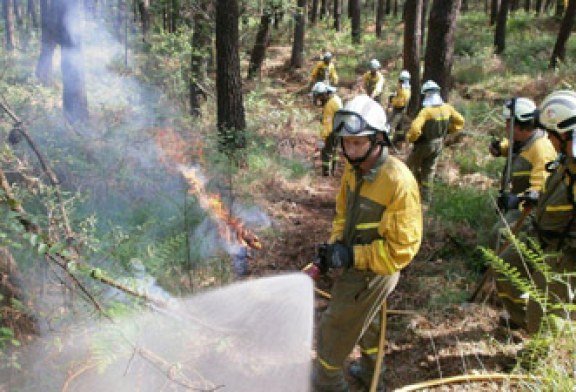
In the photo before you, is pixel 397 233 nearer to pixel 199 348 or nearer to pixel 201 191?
pixel 199 348

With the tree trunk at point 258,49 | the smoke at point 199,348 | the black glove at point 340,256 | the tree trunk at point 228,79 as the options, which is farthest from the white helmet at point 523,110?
the tree trunk at point 258,49

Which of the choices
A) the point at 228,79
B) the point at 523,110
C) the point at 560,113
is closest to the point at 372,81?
the point at 228,79

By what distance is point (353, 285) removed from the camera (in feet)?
11.4

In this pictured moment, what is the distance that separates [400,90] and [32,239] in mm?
10384

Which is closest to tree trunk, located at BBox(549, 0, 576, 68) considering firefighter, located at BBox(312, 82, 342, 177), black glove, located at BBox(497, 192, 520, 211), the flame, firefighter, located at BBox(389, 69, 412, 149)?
firefighter, located at BBox(389, 69, 412, 149)

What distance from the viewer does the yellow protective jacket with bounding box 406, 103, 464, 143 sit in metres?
7.31

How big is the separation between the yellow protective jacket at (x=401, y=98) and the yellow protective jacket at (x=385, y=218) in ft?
28.1

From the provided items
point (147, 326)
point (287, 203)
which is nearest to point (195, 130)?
point (287, 203)

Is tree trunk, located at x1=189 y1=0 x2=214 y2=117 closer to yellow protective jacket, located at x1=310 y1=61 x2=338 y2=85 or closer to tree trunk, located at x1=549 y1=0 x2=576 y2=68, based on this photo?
yellow protective jacket, located at x1=310 y1=61 x2=338 y2=85

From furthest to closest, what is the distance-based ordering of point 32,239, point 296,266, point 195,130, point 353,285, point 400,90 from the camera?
point 400,90 → point 195,130 → point 296,266 → point 353,285 → point 32,239

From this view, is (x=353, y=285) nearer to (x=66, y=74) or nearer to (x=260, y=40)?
(x=66, y=74)

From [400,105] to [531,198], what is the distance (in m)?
7.74

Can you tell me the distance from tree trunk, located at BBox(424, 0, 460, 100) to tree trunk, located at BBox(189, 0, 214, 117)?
4923 mm

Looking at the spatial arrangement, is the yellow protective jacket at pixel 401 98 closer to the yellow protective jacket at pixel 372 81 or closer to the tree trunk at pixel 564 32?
the yellow protective jacket at pixel 372 81
